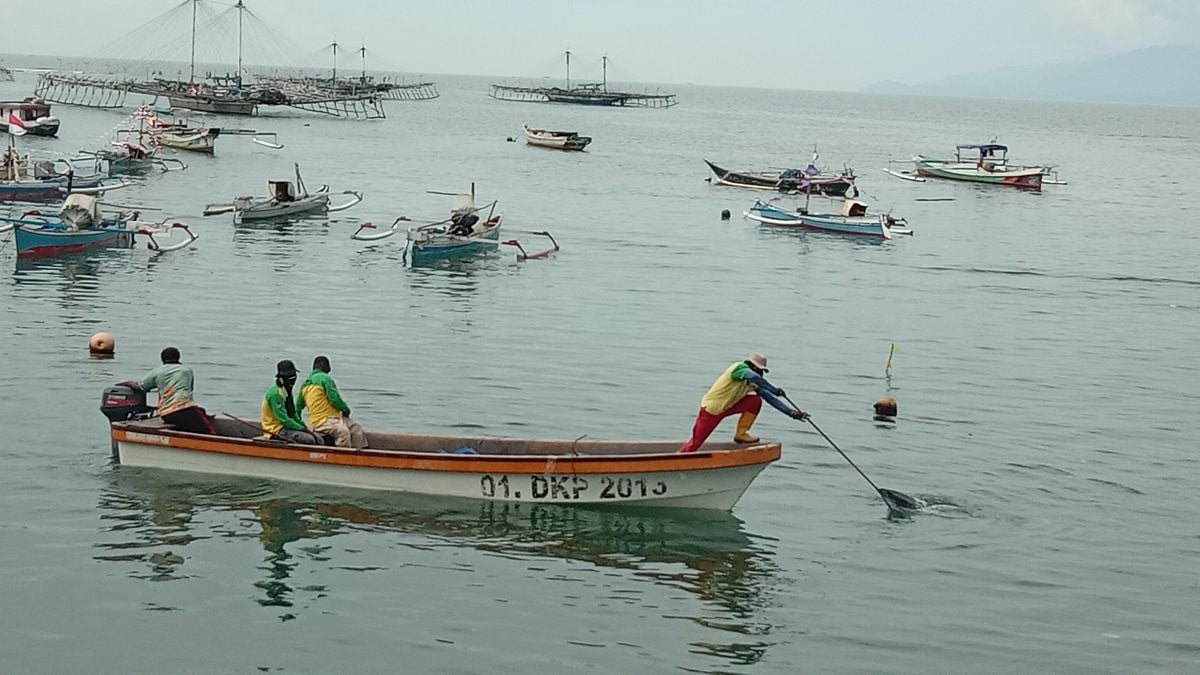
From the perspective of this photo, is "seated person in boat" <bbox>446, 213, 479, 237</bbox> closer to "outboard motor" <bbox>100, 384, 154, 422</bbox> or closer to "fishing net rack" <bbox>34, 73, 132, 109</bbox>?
"outboard motor" <bbox>100, 384, 154, 422</bbox>

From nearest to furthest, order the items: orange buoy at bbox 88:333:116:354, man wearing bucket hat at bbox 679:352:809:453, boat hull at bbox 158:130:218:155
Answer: man wearing bucket hat at bbox 679:352:809:453, orange buoy at bbox 88:333:116:354, boat hull at bbox 158:130:218:155

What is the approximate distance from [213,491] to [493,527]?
429 centimetres

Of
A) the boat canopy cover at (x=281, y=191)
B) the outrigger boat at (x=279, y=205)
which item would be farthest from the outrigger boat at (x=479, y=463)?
the boat canopy cover at (x=281, y=191)

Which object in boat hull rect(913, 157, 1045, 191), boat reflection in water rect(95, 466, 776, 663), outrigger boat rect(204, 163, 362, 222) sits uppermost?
boat hull rect(913, 157, 1045, 191)

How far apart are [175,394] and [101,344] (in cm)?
998

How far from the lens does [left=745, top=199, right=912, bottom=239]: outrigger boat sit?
58.3 metres

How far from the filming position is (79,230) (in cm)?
4416

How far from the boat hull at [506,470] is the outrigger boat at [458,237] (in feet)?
83.8

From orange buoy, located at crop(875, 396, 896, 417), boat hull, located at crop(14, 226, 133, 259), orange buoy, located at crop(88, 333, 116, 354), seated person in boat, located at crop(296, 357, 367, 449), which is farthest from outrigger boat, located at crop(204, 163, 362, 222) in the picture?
seated person in boat, located at crop(296, 357, 367, 449)

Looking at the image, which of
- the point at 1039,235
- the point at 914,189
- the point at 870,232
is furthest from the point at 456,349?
the point at 914,189

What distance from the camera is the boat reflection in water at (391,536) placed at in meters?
17.6

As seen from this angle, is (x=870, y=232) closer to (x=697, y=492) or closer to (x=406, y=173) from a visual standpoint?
(x=406, y=173)

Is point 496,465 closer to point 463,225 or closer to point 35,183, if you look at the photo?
point 463,225

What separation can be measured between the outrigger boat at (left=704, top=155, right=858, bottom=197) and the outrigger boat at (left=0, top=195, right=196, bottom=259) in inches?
1573
